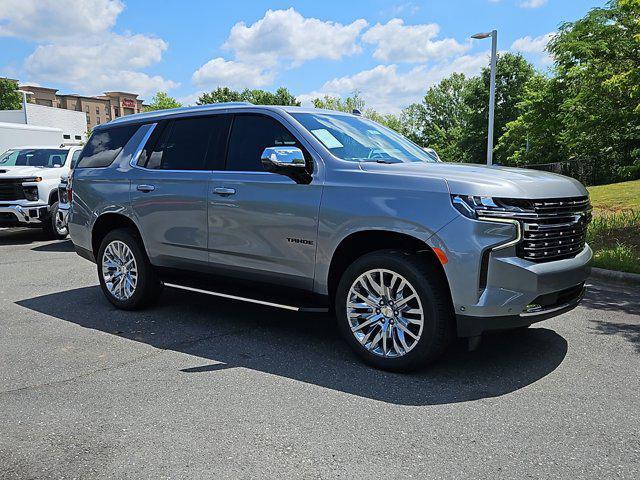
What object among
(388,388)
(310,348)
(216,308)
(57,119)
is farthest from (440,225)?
(57,119)

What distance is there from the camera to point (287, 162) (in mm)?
4543

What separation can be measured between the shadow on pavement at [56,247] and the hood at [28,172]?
1.42 metres

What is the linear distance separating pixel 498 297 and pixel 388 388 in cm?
97

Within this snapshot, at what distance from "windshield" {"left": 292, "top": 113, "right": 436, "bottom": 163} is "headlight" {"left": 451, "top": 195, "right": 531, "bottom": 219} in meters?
1.08

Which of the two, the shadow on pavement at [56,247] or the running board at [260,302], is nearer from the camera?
the running board at [260,302]

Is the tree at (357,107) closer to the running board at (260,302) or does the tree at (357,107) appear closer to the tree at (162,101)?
the tree at (162,101)

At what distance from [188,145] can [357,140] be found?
1.70 metres

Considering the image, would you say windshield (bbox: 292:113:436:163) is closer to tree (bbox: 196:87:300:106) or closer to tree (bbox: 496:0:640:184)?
tree (bbox: 496:0:640:184)

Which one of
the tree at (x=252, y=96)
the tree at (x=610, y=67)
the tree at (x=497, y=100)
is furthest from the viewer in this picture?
the tree at (x=252, y=96)

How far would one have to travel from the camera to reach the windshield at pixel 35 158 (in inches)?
510

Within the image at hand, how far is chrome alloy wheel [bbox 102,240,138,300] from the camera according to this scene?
6090 mm

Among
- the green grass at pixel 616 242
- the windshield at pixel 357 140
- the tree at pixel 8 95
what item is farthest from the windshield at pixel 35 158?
the tree at pixel 8 95

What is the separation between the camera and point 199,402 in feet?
12.5

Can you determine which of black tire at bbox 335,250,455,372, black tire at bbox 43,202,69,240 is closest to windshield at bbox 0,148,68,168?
black tire at bbox 43,202,69,240
